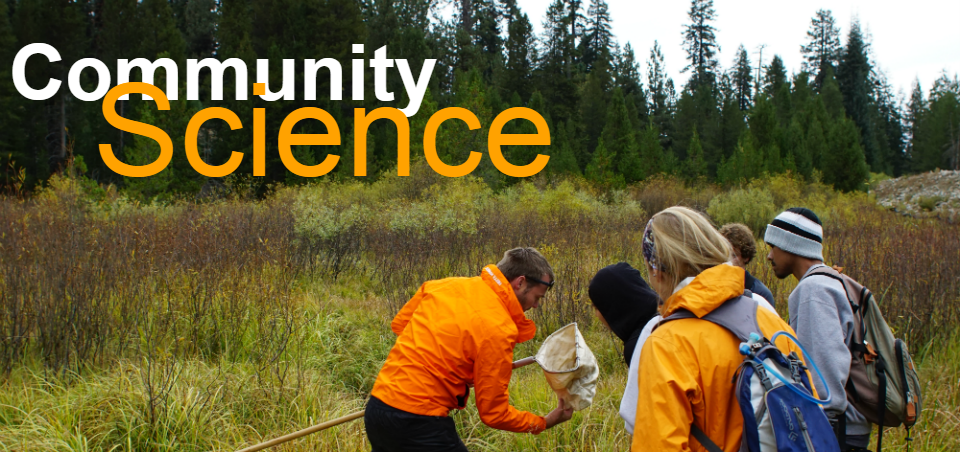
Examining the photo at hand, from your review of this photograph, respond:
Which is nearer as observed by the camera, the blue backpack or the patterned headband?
the blue backpack

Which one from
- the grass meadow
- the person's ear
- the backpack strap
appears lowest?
the grass meadow

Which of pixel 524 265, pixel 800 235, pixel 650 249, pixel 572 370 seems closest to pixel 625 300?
pixel 572 370

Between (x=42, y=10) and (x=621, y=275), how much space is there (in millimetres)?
37383

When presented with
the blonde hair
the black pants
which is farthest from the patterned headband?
the black pants

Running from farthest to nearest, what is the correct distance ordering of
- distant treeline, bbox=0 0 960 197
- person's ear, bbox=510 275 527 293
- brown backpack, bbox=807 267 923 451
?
distant treeline, bbox=0 0 960 197 < person's ear, bbox=510 275 527 293 < brown backpack, bbox=807 267 923 451

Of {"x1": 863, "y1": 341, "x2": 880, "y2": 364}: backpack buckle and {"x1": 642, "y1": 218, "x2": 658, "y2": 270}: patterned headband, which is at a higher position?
{"x1": 642, "y1": 218, "x2": 658, "y2": 270}: patterned headband

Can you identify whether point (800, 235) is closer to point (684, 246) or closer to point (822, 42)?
point (684, 246)

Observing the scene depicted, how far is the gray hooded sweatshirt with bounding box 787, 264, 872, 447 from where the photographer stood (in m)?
2.03

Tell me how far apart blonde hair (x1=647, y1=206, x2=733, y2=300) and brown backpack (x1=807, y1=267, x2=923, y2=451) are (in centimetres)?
76

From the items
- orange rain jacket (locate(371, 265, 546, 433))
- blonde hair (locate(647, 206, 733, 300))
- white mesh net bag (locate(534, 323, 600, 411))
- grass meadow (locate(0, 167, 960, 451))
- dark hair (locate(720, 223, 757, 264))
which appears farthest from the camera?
grass meadow (locate(0, 167, 960, 451))

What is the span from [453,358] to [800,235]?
143 centimetres

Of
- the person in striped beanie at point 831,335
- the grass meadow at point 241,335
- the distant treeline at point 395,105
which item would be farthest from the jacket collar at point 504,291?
the distant treeline at point 395,105

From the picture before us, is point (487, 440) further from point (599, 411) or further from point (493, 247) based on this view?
point (493, 247)

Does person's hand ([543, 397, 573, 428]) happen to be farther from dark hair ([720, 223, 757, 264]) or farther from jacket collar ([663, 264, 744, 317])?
dark hair ([720, 223, 757, 264])
